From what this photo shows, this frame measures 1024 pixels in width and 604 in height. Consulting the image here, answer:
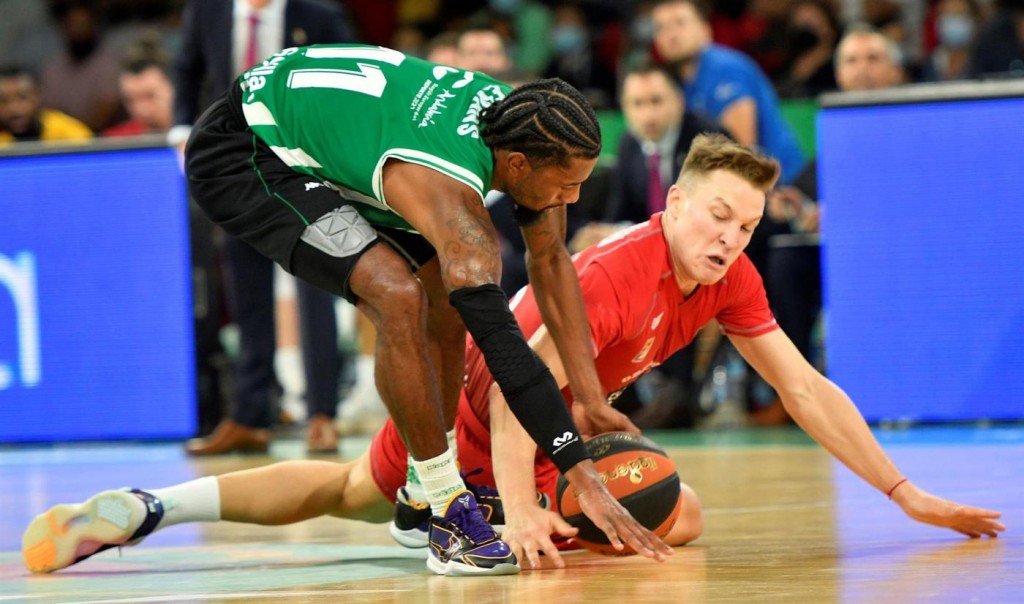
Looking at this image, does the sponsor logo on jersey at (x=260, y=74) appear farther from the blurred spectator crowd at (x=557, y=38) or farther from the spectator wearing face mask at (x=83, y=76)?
the spectator wearing face mask at (x=83, y=76)

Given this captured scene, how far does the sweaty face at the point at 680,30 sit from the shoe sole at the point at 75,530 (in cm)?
576

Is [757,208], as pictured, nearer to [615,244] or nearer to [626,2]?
[615,244]

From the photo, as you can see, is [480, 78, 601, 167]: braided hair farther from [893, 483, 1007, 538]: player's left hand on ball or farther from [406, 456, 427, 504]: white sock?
[893, 483, 1007, 538]: player's left hand on ball

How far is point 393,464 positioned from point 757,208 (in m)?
1.22

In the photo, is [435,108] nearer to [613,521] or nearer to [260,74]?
[260,74]

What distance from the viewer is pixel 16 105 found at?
9.64 meters

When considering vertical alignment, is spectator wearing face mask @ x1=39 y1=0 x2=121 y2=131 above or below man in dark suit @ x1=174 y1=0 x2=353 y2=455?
above

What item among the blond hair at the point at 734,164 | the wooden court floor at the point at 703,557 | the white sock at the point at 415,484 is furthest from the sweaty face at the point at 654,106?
the white sock at the point at 415,484

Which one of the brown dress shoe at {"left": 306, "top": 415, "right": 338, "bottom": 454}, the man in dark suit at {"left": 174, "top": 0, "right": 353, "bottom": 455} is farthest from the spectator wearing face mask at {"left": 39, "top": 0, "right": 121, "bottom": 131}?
the brown dress shoe at {"left": 306, "top": 415, "right": 338, "bottom": 454}

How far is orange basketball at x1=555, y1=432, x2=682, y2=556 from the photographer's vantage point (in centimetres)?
401

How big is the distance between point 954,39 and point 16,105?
6.31 metres

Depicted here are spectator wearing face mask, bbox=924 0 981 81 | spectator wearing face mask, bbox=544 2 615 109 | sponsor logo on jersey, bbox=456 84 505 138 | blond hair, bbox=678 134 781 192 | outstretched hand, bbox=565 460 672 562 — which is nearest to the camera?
outstretched hand, bbox=565 460 672 562

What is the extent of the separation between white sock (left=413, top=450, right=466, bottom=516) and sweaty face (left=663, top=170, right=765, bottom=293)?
2.87 ft

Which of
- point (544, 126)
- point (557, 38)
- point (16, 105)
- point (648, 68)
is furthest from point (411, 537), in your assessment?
point (557, 38)
